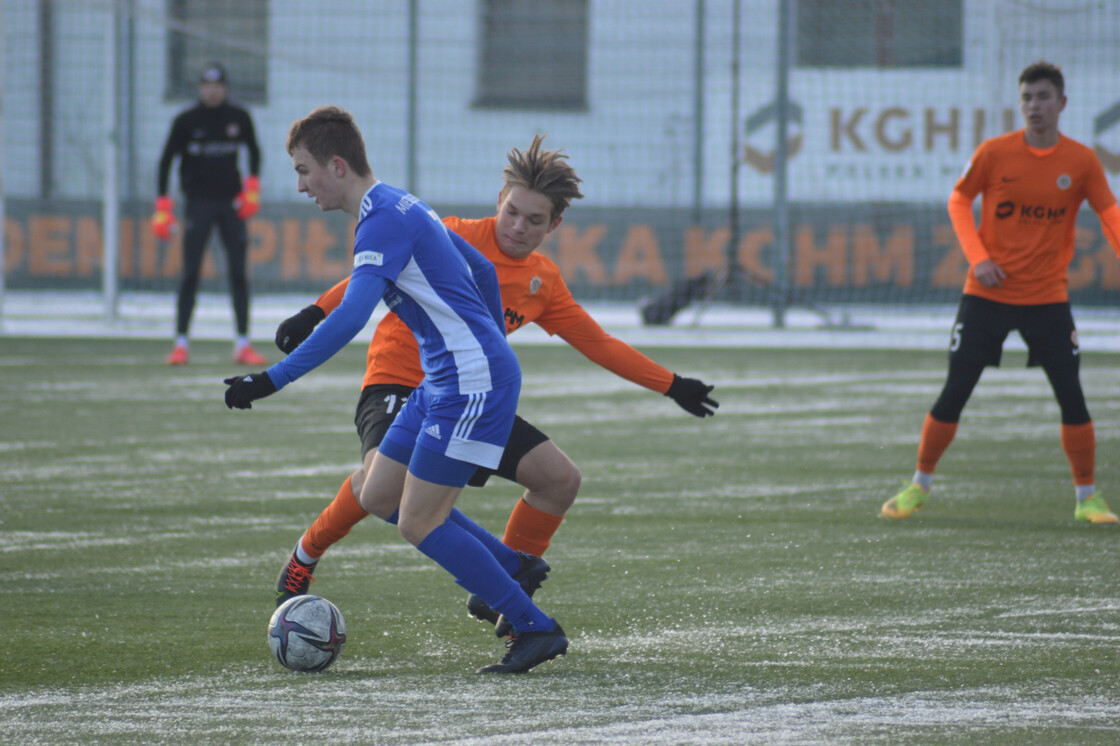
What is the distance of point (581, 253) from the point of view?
76.3 feet

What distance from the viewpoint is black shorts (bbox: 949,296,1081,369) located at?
6457mm

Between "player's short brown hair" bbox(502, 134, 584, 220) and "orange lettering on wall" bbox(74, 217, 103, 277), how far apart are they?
19244mm

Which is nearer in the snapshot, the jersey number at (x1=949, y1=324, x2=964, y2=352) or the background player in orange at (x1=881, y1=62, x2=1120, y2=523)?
the background player in orange at (x1=881, y1=62, x2=1120, y2=523)

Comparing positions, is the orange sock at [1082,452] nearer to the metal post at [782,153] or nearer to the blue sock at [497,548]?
the blue sock at [497,548]

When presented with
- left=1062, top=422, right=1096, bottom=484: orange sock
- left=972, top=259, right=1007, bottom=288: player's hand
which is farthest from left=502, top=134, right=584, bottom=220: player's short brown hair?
left=1062, top=422, right=1096, bottom=484: orange sock

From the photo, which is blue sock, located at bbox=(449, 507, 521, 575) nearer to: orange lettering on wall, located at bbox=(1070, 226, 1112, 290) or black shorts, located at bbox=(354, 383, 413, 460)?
black shorts, located at bbox=(354, 383, 413, 460)

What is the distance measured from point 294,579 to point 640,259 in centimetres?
1891

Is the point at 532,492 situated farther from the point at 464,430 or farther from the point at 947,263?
the point at 947,263

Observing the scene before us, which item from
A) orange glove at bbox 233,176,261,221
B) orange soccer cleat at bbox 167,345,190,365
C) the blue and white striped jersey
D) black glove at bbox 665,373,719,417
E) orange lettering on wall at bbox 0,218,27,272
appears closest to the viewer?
the blue and white striped jersey

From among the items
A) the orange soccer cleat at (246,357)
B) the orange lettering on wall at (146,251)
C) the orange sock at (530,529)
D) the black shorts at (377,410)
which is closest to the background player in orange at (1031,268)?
the orange sock at (530,529)

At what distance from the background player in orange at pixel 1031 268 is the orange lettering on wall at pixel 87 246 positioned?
18.1 metres

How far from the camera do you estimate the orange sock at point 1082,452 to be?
21.5ft

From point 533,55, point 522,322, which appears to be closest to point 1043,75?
point 522,322

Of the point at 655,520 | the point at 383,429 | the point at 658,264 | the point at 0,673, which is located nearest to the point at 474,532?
the point at 383,429
